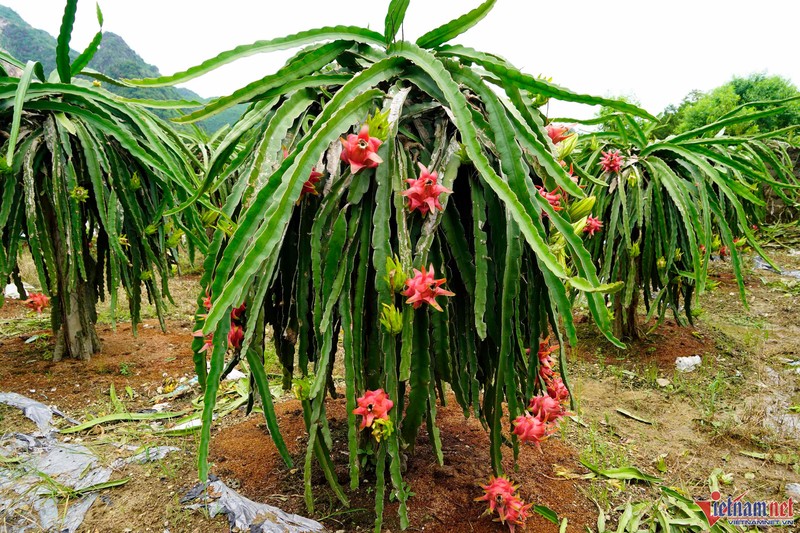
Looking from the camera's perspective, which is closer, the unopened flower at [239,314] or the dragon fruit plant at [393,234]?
the dragon fruit plant at [393,234]

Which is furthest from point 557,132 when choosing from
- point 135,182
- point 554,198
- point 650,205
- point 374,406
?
point 135,182

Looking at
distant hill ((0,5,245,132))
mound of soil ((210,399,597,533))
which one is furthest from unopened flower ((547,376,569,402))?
distant hill ((0,5,245,132))

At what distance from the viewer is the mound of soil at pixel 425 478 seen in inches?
55.2

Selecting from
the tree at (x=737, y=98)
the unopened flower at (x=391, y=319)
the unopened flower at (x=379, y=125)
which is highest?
the tree at (x=737, y=98)

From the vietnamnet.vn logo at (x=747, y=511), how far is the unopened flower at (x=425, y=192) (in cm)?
150

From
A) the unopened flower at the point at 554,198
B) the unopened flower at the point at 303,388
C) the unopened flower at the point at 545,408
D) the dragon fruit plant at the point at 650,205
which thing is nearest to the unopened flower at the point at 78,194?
the unopened flower at the point at 303,388

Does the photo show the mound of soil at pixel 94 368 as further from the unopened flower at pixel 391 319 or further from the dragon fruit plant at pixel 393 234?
the unopened flower at pixel 391 319

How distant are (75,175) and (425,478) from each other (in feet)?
6.76

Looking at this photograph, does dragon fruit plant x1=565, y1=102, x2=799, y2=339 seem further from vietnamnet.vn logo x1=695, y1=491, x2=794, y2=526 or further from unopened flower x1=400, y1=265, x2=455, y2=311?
unopened flower x1=400, y1=265, x2=455, y2=311

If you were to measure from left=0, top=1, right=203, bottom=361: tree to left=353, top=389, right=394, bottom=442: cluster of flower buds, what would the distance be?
1.19 m

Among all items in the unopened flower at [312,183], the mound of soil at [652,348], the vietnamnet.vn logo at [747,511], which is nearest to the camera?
the unopened flower at [312,183]

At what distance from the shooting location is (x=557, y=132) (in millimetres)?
1443

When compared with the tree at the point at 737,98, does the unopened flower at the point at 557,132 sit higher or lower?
lower

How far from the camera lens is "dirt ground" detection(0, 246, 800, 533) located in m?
1.47
